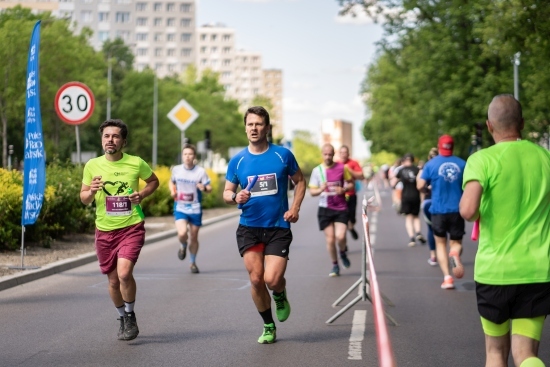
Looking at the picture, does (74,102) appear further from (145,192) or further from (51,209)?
(145,192)

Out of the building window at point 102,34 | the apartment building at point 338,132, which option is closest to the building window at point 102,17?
the building window at point 102,34

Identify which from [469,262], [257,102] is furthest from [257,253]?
[257,102]

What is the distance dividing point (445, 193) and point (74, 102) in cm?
669

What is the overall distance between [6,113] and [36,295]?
97.5ft

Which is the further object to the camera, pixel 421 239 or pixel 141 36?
pixel 141 36

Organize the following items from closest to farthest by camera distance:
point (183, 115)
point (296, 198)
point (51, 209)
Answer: point (296, 198), point (51, 209), point (183, 115)

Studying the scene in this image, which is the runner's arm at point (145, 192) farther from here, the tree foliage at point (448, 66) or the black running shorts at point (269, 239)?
the tree foliage at point (448, 66)

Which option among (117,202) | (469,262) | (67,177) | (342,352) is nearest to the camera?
(342,352)

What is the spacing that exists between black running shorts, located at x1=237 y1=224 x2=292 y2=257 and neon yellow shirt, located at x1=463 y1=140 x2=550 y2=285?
3.09 metres

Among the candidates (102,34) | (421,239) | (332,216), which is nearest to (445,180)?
(332,216)

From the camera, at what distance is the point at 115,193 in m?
8.49

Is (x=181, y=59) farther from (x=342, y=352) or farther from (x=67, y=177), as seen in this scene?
(x=342, y=352)

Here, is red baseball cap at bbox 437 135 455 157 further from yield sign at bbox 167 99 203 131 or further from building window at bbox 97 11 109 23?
building window at bbox 97 11 109 23

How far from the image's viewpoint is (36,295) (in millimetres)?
11648
